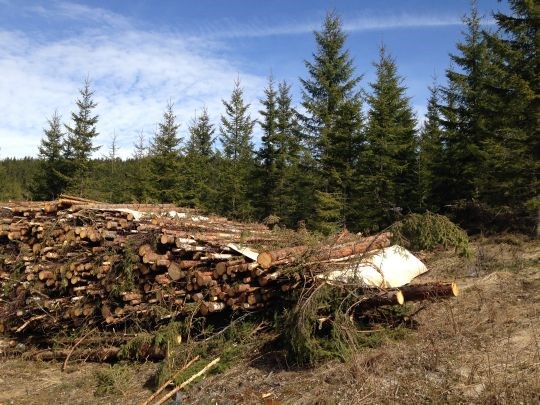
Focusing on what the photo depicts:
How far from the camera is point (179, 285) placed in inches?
295

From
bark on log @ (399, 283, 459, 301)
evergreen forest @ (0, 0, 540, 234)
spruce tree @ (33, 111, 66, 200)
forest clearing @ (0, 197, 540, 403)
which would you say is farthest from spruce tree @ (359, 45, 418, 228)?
spruce tree @ (33, 111, 66, 200)

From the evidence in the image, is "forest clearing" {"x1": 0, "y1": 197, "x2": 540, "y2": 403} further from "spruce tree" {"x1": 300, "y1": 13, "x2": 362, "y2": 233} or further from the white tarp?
"spruce tree" {"x1": 300, "y1": 13, "x2": 362, "y2": 233}

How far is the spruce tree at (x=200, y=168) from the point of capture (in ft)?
91.7

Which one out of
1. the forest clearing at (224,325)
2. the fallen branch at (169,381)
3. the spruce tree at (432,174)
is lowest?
the fallen branch at (169,381)

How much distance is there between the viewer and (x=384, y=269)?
728cm

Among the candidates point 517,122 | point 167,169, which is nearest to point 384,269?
point 517,122

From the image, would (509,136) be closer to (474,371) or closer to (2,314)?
(474,371)

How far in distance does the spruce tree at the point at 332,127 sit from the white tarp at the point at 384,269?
888cm

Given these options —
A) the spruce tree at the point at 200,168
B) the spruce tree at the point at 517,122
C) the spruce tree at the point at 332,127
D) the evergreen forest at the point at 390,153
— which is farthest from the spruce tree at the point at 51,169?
the spruce tree at the point at 517,122

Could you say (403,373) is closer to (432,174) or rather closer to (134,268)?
(134,268)

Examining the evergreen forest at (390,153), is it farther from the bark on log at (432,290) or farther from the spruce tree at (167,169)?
the bark on log at (432,290)

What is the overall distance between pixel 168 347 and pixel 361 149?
48.0 feet

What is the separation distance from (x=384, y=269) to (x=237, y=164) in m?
20.5

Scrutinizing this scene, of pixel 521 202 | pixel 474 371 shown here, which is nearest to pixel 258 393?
pixel 474 371
